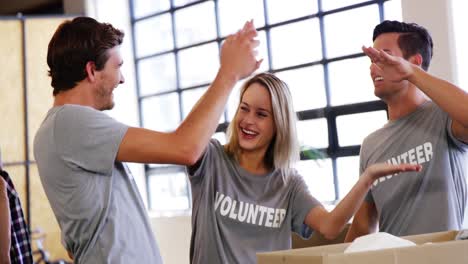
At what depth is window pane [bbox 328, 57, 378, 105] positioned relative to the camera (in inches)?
201

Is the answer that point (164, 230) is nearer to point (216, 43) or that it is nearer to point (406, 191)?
point (216, 43)

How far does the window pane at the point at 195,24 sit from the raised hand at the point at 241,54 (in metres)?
4.32

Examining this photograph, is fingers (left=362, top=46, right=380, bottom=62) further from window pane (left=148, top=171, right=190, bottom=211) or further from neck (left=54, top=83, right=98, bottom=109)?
window pane (left=148, top=171, right=190, bottom=211)

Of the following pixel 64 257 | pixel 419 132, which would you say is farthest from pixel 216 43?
pixel 419 132

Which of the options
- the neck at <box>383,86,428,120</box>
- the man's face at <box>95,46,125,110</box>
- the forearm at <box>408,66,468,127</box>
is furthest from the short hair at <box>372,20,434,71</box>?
the man's face at <box>95,46,125,110</box>

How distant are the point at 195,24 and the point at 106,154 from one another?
4.61m

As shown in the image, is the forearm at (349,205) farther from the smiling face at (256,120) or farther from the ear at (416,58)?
the ear at (416,58)

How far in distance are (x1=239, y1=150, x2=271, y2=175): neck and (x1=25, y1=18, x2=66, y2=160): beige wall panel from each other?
174 inches

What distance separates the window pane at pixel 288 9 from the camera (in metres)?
5.52

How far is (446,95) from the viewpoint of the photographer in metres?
2.20

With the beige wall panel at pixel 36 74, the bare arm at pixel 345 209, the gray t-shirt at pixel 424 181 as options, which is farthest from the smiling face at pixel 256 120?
the beige wall panel at pixel 36 74

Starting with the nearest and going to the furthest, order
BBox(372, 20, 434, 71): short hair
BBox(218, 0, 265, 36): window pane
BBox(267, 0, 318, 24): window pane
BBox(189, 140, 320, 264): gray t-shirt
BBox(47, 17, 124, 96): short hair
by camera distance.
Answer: BBox(47, 17, 124, 96): short hair < BBox(189, 140, 320, 264): gray t-shirt < BBox(372, 20, 434, 71): short hair < BBox(267, 0, 318, 24): window pane < BBox(218, 0, 265, 36): window pane

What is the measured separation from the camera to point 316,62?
546 centimetres

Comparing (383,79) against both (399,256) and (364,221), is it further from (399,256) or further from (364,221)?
(399,256)
